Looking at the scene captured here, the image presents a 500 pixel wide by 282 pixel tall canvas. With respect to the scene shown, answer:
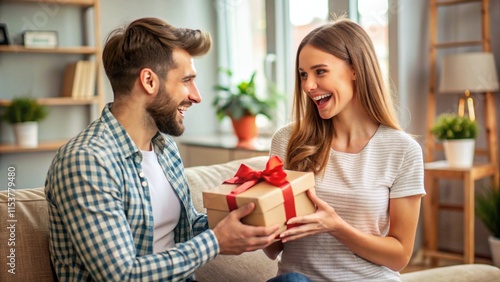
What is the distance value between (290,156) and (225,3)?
370 cm

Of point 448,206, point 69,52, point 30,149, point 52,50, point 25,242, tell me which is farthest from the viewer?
point 69,52

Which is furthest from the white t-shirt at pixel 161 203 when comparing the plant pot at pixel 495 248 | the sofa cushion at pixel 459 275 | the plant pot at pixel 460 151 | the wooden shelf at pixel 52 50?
the wooden shelf at pixel 52 50

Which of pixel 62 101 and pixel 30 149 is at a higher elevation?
pixel 62 101

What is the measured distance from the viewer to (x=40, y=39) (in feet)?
14.3

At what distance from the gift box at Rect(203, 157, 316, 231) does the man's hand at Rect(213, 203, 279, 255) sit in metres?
0.01

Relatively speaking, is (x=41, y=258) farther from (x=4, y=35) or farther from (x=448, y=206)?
(x=4, y=35)

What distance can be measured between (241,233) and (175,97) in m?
0.42

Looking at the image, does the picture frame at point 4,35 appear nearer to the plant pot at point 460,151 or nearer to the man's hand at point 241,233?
the plant pot at point 460,151

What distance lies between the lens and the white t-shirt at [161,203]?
1.57 m

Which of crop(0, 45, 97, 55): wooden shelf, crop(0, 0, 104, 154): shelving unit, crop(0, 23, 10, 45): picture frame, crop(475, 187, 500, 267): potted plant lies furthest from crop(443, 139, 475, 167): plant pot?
crop(0, 23, 10, 45): picture frame

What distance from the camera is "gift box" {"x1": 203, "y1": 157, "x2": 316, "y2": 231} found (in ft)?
4.54

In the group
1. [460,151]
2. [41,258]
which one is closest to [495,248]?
[460,151]

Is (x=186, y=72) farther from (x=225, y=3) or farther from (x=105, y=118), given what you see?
(x=225, y=3)

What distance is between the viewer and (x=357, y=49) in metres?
1.70
